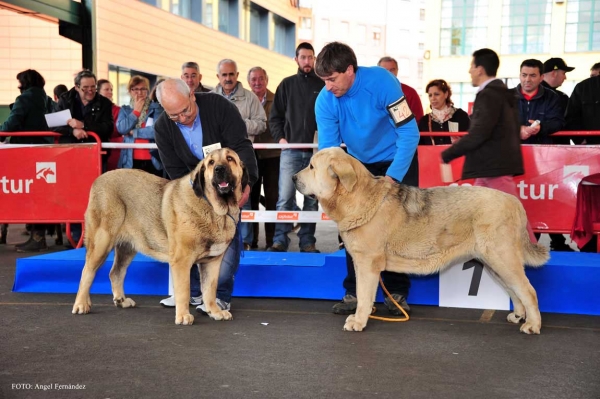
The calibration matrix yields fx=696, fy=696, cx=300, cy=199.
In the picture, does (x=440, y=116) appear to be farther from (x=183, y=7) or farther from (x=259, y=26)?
(x=259, y=26)

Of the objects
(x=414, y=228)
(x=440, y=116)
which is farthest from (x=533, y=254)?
(x=440, y=116)

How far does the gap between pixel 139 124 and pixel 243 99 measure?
135 centimetres

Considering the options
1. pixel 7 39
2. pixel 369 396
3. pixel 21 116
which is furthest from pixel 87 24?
pixel 369 396

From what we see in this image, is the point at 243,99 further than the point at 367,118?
Yes

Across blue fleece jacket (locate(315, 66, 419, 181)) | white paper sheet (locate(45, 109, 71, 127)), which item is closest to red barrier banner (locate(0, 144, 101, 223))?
white paper sheet (locate(45, 109, 71, 127))

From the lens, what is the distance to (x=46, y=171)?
8.39 metres

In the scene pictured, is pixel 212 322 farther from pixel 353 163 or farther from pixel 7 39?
pixel 7 39

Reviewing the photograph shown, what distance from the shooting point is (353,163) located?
485cm

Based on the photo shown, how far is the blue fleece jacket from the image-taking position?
508 cm

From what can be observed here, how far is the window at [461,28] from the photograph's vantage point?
30844 mm

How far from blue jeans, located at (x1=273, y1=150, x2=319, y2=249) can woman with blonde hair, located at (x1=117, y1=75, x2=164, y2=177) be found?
1.48 m

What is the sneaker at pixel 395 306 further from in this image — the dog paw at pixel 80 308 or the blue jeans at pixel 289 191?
the blue jeans at pixel 289 191

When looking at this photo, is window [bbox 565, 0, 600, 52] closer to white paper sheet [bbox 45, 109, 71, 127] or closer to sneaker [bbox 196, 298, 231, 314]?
white paper sheet [bbox 45, 109, 71, 127]

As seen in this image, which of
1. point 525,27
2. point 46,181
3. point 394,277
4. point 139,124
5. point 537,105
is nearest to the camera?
point 394,277
